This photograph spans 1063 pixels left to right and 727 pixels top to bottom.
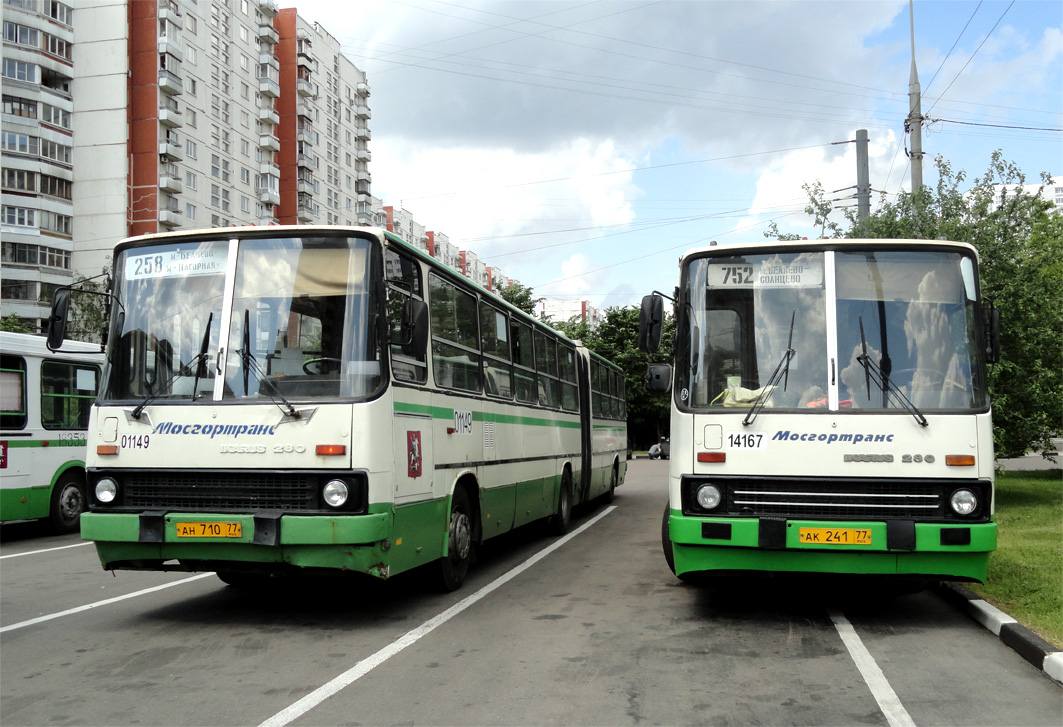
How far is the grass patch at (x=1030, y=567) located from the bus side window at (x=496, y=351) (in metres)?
5.33

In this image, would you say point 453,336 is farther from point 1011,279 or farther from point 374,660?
point 1011,279

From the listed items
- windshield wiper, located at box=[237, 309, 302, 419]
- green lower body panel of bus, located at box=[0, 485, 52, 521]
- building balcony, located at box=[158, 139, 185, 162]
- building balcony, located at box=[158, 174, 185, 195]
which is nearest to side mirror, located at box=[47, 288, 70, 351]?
windshield wiper, located at box=[237, 309, 302, 419]

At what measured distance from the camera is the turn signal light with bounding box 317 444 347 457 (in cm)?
707

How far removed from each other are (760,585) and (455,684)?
462 cm

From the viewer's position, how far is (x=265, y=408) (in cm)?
720

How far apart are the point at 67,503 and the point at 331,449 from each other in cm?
1034

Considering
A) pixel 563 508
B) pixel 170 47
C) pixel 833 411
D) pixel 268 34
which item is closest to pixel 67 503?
pixel 563 508

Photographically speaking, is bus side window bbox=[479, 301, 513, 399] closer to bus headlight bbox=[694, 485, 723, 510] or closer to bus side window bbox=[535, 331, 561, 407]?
bus side window bbox=[535, 331, 561, 407]

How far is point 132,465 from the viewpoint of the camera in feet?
24.5

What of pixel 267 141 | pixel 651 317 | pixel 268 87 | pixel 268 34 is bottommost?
pixel 651 317

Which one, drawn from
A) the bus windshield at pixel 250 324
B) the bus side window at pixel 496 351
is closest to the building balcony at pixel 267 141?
the bus side window at pixel 496 351

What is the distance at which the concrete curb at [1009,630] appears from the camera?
20.1 feet

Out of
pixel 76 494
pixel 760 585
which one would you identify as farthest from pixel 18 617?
pixel 76 494

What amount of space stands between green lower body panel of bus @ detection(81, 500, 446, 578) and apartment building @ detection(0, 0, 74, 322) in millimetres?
47408
